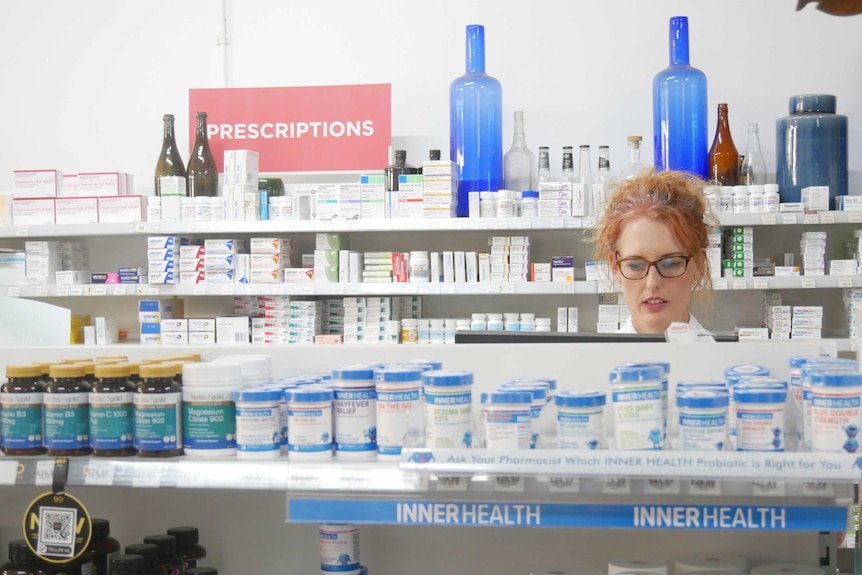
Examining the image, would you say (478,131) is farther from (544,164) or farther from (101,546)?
(101,546)

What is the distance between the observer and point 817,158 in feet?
15.4

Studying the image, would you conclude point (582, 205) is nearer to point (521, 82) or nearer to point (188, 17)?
point (521, 82)

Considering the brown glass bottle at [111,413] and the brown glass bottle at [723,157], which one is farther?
the brown glass bottle at [723,157]

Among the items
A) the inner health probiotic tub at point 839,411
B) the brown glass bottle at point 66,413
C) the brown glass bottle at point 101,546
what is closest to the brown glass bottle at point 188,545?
the brown glass bottle at point 101,546

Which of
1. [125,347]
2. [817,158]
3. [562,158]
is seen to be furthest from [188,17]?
[125,347]

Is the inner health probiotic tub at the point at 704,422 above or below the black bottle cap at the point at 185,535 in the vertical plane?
above

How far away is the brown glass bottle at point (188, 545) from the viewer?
201cm

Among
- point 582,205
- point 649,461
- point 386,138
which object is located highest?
point 386,138

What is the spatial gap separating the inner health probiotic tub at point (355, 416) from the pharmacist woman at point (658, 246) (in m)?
1.31

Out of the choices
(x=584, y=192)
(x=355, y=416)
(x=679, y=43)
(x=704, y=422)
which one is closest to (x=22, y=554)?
(x=355, y=416)

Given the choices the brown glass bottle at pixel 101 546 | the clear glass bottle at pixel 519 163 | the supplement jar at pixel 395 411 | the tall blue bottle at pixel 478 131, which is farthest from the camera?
the clear glass bottle at pixel 519 163

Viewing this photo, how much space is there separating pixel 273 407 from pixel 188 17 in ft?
15.1

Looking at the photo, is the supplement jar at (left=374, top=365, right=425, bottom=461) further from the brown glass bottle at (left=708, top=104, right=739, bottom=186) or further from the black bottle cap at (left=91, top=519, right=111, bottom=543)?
the brown glass bottle at (left=708, top=104, right=739, bottom=186)

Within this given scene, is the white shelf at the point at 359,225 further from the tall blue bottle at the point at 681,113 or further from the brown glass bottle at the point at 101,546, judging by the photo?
the brown glass bottle at the point at 101,546
